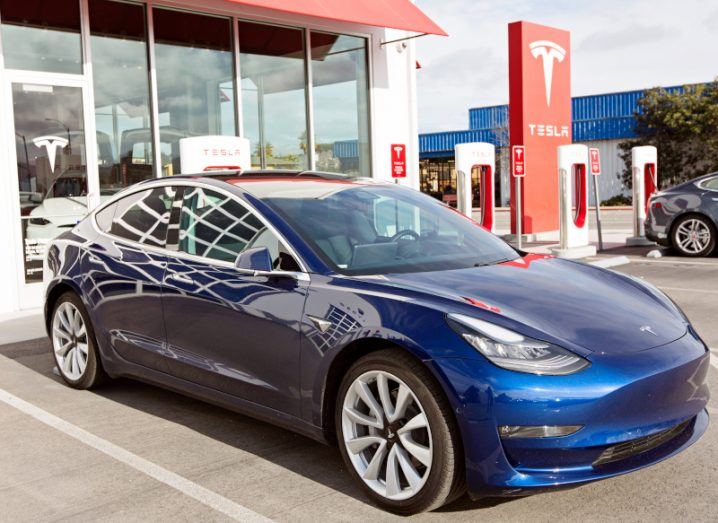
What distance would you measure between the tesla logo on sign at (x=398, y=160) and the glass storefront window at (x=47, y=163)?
4193 mm

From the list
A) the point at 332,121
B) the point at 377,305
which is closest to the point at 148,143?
the point at 332,121

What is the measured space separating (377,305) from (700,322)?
5.21 metres

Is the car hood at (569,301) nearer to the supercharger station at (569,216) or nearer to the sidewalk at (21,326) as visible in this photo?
the sidewalk at (21,326)

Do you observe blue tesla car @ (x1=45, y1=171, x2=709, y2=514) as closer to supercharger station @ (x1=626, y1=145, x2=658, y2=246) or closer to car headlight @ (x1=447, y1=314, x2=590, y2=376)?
car headlight @ (x1=447, y1=314, x2=590, y2=376)

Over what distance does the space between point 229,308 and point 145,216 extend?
1.30m

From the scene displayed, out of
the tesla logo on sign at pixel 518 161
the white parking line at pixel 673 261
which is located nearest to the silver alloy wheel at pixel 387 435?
the white parking line at pixel 673 261

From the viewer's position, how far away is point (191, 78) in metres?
11.2

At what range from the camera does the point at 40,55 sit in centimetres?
964

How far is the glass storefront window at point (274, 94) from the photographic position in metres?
11.9

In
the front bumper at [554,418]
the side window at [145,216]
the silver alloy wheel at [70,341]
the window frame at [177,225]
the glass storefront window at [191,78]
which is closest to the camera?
the front bumper at [554,418]

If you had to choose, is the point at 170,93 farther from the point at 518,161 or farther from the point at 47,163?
the point at 518,161

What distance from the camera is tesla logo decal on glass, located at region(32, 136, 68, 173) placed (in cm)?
964

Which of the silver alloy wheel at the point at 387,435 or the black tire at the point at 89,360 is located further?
the black tire at the point at 89,360

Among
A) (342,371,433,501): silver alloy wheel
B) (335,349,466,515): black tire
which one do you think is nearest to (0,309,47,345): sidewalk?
(342,371,433,501): silver alloy wheel
